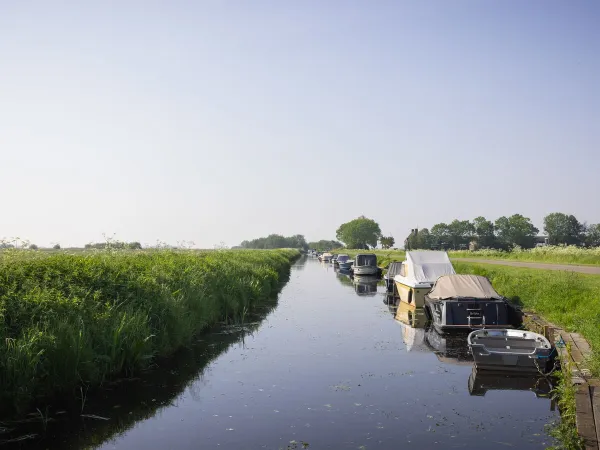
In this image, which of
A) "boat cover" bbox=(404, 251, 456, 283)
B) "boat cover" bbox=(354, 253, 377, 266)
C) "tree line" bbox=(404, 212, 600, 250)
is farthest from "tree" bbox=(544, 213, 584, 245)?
"boat cover" bbox=(404, 251, 456, 283)

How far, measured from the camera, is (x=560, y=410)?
1066 cm

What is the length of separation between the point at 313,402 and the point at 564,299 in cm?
1178

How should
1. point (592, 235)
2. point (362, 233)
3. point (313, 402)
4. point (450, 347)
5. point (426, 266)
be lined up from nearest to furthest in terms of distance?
point (313, 402) < point (450, 347) < point (426, 266) < point (592, 235) < point (362, 233)

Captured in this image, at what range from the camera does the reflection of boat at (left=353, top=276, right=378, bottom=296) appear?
36700 millimetres

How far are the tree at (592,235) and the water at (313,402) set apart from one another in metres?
137

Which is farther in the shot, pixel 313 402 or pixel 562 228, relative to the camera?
pixel 562 228

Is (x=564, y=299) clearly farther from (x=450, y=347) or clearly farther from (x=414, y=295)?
(x=414, y=295)

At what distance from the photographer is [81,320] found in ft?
36.9

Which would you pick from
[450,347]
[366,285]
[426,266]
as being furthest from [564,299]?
[366,285]

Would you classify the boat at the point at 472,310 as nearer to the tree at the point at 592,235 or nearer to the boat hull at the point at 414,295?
the boat hull at the point at 414,295

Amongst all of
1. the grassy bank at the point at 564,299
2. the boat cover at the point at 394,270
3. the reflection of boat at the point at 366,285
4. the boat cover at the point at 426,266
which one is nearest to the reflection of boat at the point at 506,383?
the grassy bank at the point at 564,299

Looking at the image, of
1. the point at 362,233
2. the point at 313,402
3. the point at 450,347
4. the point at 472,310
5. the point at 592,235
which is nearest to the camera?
the point at 313,402

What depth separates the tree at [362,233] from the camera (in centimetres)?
17500

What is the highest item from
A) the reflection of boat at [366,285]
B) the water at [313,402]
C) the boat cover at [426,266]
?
the boat cover at [426,266]
